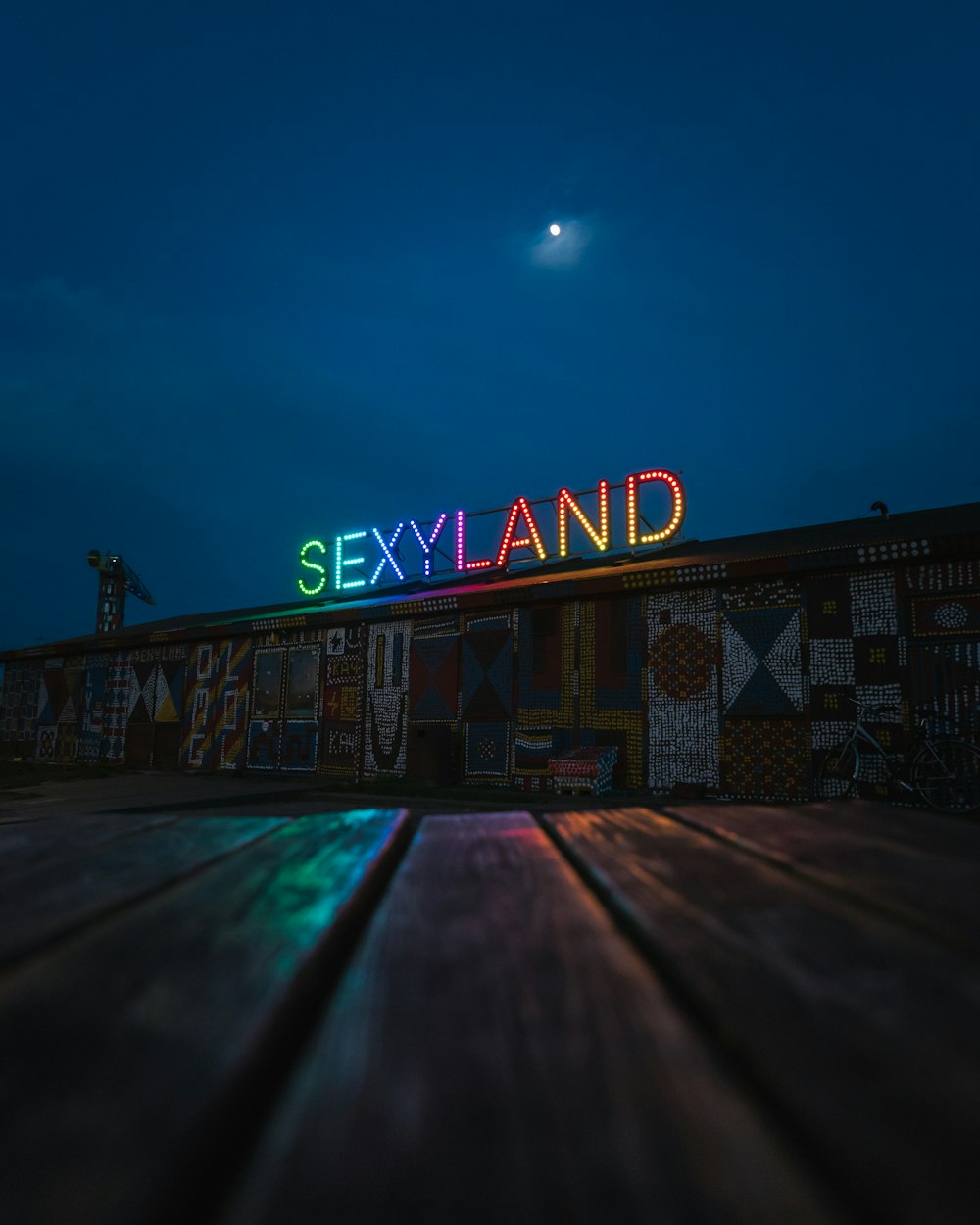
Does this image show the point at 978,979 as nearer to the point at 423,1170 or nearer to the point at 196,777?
the point at 423,1170

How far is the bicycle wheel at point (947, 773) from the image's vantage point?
6.15 m

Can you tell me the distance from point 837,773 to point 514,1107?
25.3 ft

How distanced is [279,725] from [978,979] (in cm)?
1175

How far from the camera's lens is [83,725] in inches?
568

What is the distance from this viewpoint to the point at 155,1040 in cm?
41

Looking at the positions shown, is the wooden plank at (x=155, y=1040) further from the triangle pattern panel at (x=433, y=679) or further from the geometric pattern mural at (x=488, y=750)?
the triangle pattern panel at (x=433, y=679)

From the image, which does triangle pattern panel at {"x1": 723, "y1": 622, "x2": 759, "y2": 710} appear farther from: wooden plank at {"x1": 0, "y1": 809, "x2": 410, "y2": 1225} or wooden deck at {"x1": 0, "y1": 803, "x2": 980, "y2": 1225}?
wooden plank at {"x1": 0, "y1": 809, "x2": 410, "y2": 1225}

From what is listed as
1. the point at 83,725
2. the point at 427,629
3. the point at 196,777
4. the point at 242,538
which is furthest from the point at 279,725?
the point at 242,538

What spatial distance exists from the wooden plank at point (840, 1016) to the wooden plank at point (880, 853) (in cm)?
5

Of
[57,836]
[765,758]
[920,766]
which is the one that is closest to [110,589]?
[765,758]

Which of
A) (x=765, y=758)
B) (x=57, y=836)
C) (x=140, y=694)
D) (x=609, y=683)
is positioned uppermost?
(x=609, y=683)

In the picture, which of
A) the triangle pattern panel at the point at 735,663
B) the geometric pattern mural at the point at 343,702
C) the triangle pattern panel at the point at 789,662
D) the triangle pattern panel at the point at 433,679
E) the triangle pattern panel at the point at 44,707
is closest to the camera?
the triangle pattern panel at the point at 789,662

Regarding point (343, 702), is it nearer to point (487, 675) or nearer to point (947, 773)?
point (487, 675)

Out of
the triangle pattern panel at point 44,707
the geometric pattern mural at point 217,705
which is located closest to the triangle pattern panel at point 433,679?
the geometric pattern mural at point 217,705
